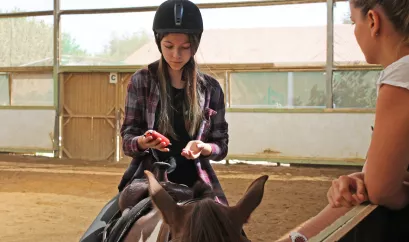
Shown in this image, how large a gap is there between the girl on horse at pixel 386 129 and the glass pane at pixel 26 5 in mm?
13981

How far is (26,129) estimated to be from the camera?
44.9ft

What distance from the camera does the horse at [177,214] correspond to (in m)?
1.50

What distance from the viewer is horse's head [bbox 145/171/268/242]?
1479 mm

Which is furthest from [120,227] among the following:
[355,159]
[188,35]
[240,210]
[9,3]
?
[9,3]

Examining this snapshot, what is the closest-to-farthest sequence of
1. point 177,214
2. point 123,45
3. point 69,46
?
point 177,214
point 123,45
point 69,46

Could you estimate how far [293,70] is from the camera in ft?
38.9

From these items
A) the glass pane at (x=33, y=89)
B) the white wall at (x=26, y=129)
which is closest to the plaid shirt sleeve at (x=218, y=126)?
the white wall at (x=26, y=129)

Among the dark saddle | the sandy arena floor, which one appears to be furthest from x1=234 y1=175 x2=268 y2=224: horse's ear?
the sandy arena floor

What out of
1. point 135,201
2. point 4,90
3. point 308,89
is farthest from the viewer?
point 4,90

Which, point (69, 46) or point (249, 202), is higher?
point (69, 46)

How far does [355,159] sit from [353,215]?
411 inches

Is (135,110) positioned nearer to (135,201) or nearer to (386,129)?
(135,201)

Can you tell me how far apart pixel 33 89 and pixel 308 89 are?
26.0 feet

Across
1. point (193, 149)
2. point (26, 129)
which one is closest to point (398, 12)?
point (193, 149)
